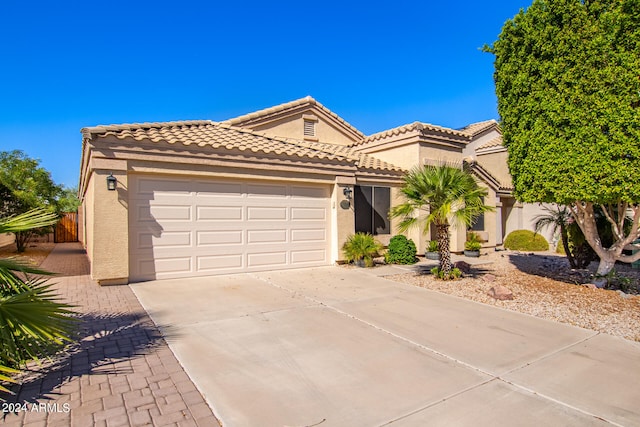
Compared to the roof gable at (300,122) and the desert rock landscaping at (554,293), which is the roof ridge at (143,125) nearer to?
the roof gable at (300,122)

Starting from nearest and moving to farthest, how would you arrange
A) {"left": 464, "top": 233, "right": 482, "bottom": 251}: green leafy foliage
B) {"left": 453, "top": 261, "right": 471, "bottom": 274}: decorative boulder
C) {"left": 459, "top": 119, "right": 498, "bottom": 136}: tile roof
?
{"left": 453, "top": 261, "right": 471, "bottom": 274}: decorative boulder
{"left": 464, "top": 233, "right": 482, "bottom": 251}: green leafy foliage
{"left": 459, "top": 119, "right": 498, "bottom": 136}: tile roof

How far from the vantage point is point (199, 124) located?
12.3 m

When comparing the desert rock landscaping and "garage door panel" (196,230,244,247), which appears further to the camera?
"garage door panel" (196,230,244,247)

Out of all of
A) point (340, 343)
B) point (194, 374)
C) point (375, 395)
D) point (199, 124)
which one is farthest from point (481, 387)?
point (199, 124)

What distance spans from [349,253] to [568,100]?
6950 mm

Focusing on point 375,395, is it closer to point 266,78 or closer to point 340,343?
point 340,343

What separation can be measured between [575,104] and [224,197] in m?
8.53

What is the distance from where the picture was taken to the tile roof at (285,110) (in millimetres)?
15461

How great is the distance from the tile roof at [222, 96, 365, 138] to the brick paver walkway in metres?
11.3

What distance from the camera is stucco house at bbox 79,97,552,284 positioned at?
862 centimetres

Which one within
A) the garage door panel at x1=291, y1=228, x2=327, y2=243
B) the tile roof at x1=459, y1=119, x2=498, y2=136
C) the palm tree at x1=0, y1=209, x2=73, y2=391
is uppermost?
the tile roof at x1=459, y1=119, x2=498, y2=136

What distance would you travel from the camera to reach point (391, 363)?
4.47 metres

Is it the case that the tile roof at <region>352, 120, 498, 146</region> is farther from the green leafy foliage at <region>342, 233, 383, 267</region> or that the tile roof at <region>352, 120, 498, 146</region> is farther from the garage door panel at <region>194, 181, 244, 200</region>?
the garage door panel at <region>194, 181, 244, 200</region>

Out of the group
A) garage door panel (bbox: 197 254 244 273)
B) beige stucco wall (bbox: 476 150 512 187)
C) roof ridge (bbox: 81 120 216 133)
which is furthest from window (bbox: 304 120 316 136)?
beige stucco wall (bbox: 476 150 512 187)
